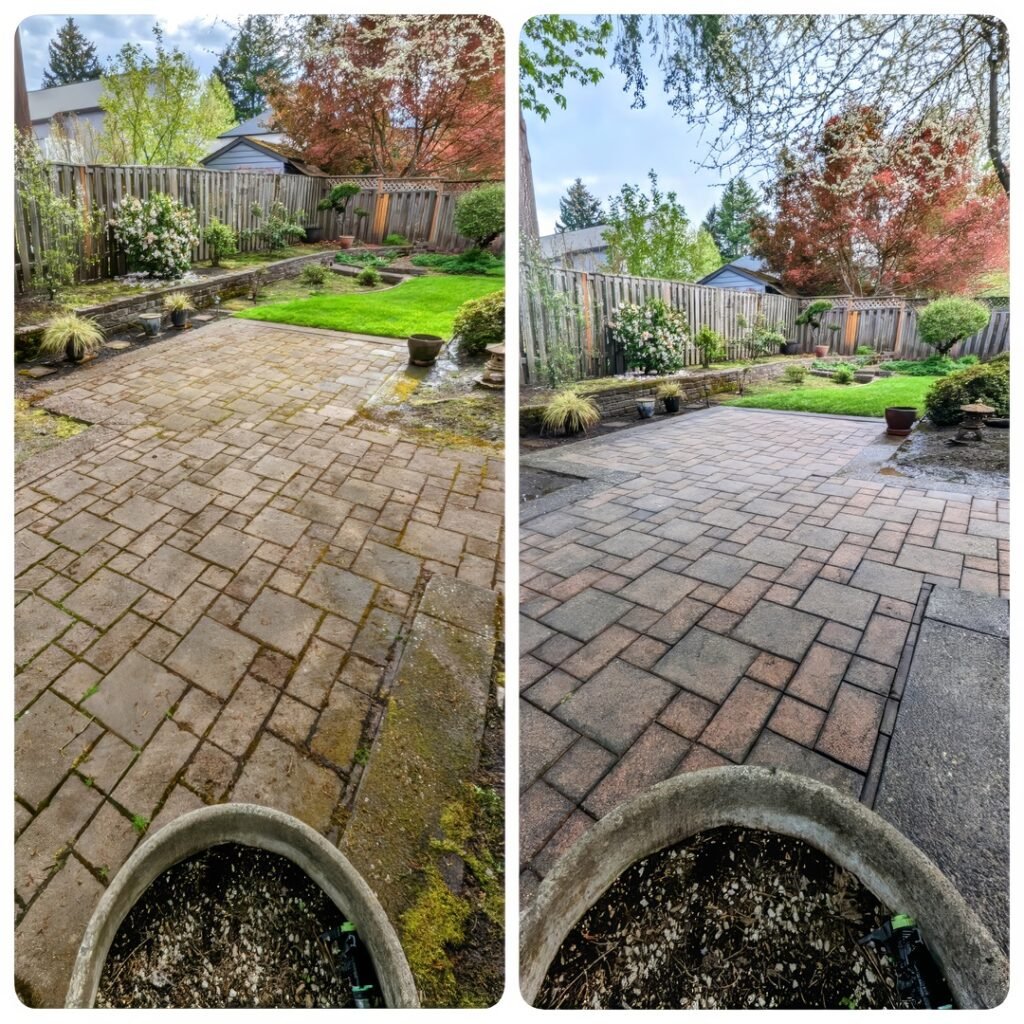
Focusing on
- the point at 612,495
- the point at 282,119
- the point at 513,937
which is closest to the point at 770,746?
→ the point at 513,937

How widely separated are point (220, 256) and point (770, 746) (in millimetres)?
3247

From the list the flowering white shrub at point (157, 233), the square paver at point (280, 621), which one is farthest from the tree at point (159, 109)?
the square paver at point (280, 621)

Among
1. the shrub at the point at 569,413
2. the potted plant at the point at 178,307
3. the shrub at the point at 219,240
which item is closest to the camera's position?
the shrub at the point at 569,413

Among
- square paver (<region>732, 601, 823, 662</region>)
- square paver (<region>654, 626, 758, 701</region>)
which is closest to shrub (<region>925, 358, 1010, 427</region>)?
square paver (<region>732, 601, 823, 662</region>)

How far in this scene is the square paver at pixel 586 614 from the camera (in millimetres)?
1479

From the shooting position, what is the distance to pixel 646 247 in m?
2.37

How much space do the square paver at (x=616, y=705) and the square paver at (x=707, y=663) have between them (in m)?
0.05

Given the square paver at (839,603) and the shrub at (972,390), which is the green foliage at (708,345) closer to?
the shrub at (972,390)

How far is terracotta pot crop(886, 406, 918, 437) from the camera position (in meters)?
1.83

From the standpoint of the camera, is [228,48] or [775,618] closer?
[228,48]

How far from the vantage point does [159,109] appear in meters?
1.86

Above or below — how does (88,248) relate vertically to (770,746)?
above

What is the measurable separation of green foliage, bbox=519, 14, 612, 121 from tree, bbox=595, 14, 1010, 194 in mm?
38
